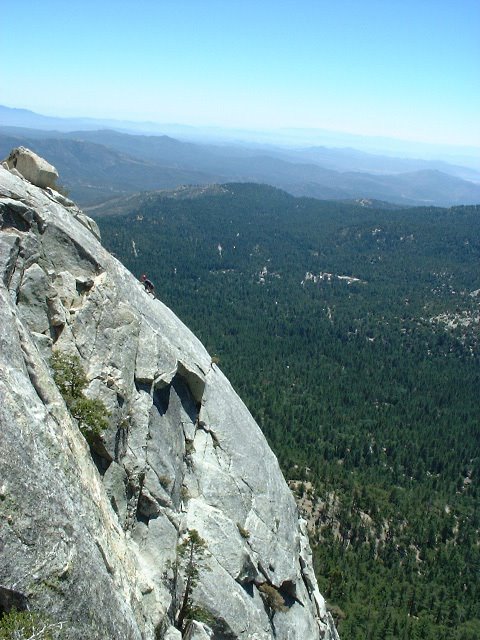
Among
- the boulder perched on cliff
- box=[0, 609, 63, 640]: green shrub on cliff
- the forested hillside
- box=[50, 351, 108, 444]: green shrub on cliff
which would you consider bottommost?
the forested hillside

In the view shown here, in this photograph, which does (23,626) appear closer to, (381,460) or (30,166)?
(30,166)

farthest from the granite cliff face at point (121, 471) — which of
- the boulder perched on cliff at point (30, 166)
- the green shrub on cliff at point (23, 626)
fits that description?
the boulder perched on cliff at point (30, 166)

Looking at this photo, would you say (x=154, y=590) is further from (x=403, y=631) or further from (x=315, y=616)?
(x=403, y=631)

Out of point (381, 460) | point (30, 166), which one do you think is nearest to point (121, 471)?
point (30, 166)

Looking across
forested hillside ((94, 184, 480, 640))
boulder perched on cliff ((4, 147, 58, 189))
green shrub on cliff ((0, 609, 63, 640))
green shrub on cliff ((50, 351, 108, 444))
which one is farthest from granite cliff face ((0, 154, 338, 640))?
forested hillside ((94, 184, 480, 640))

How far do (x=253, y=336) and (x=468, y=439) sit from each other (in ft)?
288

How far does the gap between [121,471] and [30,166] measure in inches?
757

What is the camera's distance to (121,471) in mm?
21609

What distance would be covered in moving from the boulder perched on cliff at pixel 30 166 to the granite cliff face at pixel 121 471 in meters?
0.84

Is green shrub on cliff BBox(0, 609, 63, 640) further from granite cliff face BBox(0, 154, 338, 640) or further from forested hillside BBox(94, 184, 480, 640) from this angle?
forested hillside BBox(94, 184, 480, 640)

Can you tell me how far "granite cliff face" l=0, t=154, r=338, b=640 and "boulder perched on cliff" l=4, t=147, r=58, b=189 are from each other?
841mm

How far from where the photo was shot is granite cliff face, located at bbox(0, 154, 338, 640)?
13852 millimetres

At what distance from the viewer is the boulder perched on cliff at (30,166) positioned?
29.3 metres

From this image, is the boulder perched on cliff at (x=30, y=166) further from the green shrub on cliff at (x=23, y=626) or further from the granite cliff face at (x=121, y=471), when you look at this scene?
the green shrub on cliff at (x=23, y=626)
